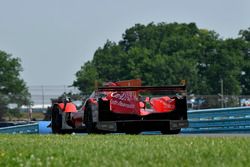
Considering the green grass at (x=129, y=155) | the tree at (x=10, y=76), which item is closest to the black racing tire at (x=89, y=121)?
the green grass at (x=129, y=155)

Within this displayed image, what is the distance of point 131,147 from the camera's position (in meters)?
11.5

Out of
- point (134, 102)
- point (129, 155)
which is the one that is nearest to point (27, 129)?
point (134, 102)

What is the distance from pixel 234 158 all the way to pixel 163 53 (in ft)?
301

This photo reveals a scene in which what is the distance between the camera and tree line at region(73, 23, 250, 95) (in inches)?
3607

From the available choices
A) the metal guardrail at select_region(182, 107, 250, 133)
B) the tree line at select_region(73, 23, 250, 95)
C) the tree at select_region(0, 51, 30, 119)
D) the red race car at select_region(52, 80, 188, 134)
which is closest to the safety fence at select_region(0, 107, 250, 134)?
the metal guardrail at select_region(182, 107, 250, 133)

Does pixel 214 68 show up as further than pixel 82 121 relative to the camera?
Yes

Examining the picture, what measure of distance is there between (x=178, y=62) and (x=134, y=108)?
240ft

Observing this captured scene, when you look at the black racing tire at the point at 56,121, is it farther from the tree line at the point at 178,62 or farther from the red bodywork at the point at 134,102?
the tree line at the point at 178,62

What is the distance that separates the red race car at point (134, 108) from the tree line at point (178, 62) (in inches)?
2694

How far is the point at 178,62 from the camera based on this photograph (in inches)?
3634

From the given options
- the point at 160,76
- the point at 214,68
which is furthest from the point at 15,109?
the point at 214,68

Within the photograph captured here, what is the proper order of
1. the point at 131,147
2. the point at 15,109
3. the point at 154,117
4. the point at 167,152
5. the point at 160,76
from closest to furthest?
the point at 167,152 → the point at 131,147 → the point at 154,117 → the point at 15,109 → the point at 160,76

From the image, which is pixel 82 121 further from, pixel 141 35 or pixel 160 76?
pixel 141 35

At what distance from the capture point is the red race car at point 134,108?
19.2m
